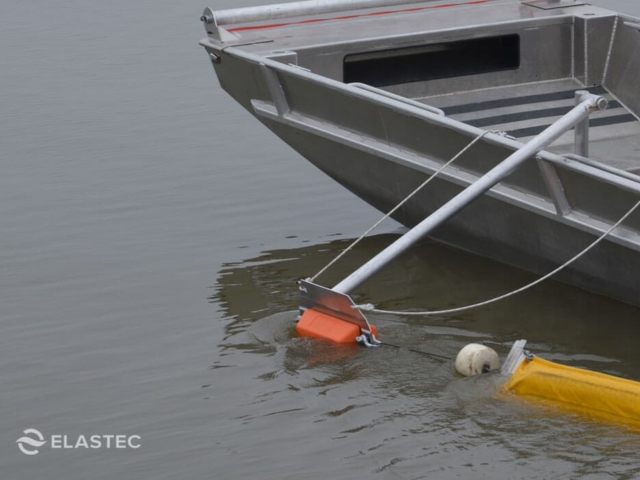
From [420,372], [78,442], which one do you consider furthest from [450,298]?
[78,442]

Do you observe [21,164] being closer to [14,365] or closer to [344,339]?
[14,365]

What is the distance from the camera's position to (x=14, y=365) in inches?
292

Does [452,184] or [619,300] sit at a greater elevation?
[452,184]

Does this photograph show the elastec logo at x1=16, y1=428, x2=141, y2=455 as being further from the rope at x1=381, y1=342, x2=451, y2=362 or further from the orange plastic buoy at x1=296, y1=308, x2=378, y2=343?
the rope at x1=381, y1=342, x2=451, y2=362

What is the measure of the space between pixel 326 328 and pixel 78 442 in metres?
1.55

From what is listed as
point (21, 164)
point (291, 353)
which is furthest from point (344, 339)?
point (21, 164)

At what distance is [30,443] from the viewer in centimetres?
646

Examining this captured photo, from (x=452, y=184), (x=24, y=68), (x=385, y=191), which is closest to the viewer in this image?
(x=452, y=184)

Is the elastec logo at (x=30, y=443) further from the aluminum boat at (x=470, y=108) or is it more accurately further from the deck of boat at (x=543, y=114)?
the deck of boat at (x=543, y=114)

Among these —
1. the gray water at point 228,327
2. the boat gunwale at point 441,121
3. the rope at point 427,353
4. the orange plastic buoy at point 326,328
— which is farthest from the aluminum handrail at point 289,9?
the rope at point 427,353

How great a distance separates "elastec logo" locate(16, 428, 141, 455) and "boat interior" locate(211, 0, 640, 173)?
11.8ft

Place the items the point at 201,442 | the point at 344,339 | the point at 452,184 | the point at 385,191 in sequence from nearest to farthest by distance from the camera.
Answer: the point at 201,442, the point at 344,339, the point at 452,184, the point at 385,191

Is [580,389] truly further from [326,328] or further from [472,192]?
[326,328]

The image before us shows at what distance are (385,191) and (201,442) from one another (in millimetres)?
2927
